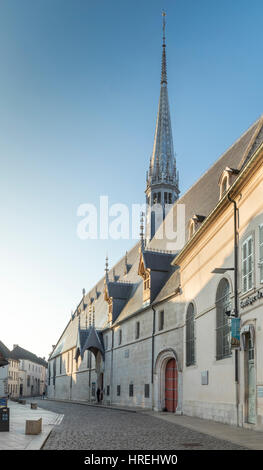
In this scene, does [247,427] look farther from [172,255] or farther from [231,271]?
[172,255]

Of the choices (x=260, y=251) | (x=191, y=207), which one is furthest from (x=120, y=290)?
(x=260, y=251)

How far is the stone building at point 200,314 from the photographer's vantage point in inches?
695

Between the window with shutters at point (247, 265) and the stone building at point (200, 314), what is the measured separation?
3cm

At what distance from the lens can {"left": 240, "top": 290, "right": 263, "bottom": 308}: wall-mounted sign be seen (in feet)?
53.6

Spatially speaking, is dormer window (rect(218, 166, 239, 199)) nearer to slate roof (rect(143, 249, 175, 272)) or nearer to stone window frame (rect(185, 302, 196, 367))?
stone window frame (rect(185, 302, 196, 367))

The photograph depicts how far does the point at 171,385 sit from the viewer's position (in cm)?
2933

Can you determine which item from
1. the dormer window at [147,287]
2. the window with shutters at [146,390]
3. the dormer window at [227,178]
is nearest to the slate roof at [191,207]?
the dormer window at [227,178]

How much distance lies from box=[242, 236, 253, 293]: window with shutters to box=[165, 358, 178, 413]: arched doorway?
11.9 metres

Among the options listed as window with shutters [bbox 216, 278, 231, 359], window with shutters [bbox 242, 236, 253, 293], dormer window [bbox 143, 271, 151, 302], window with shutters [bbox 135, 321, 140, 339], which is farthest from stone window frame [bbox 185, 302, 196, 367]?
window with shutters [bbox 135, 321, 140, 339]

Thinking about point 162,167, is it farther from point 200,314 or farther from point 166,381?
point 200,314

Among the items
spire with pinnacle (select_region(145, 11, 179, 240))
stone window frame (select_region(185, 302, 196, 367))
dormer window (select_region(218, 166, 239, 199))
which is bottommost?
stone window frame (select_region(185, 302, 196, 367))

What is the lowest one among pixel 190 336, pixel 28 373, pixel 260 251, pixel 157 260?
pixel 28 373

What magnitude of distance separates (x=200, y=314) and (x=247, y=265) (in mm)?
6284
